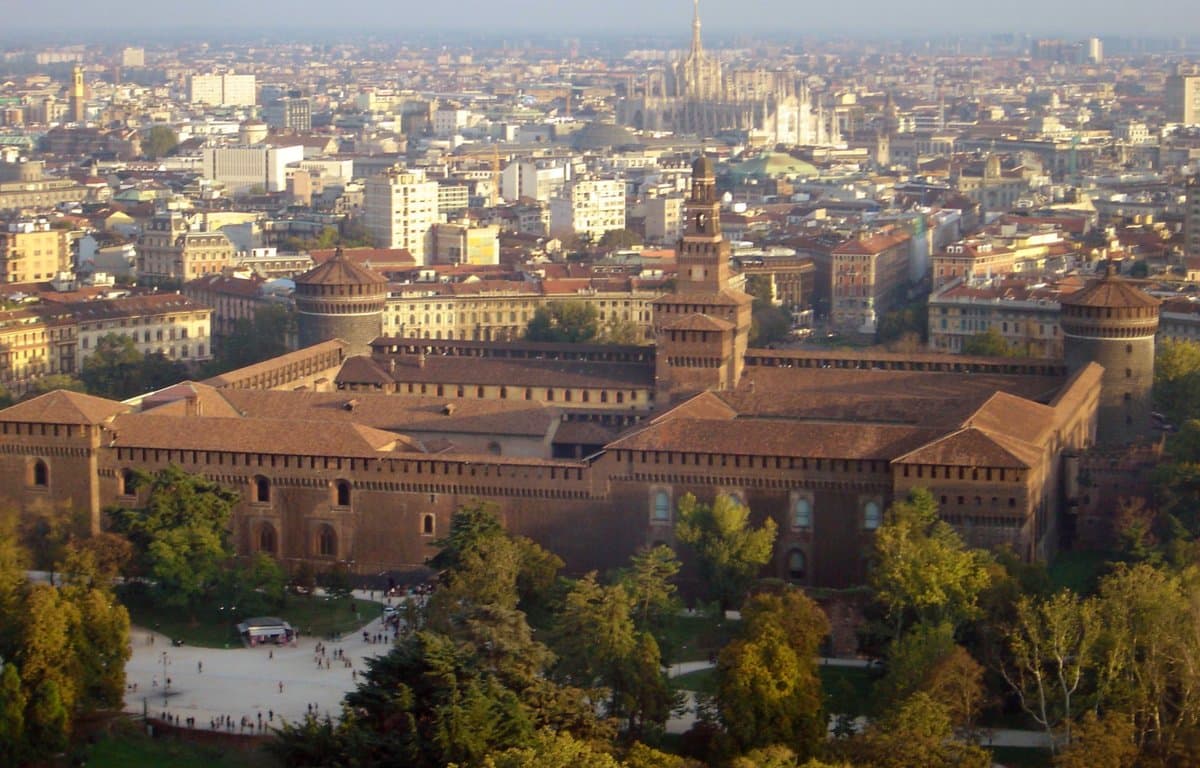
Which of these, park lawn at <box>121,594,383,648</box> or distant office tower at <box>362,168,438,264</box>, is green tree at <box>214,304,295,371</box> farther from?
distant office tower at <box>362,168,438,264</box>

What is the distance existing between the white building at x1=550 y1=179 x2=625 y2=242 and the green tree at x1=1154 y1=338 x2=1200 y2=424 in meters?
69.4

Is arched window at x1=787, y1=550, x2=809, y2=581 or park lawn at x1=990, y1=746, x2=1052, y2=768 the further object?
arched window at x1=787, y1=550, x2=809, y2=581

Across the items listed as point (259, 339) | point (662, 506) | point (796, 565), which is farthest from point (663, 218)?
point (796, 565)

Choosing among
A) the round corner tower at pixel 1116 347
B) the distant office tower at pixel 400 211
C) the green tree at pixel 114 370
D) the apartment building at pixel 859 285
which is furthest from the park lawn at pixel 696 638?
the distant office tower at pixel 400 211

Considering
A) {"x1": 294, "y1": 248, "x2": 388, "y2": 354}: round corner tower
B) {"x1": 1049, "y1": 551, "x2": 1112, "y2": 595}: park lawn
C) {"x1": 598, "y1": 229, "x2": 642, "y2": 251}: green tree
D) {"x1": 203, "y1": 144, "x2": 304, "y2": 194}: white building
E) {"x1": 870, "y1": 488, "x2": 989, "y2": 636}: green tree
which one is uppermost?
{"x1": 294, "y1": 248, "x2": 388, "y2": 354}: round corner tower

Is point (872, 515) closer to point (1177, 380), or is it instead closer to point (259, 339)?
point (1177, 380)

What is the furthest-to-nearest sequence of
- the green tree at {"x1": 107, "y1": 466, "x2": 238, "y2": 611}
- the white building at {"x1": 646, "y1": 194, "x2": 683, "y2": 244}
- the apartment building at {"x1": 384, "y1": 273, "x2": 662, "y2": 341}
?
the white building at {"x1": 646, "y1": 194, "x2": 683, "y2": 244} → the apartment building at {"x1": 384, "y1": 273, "x2": 662, "y2": 341} → the green tree at {"x1": 107, "y1": 466, "x2": 238, "y2": 611}

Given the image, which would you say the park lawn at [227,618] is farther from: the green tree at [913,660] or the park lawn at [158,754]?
the green tree at [913,660]

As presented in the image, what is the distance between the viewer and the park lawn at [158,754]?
54.4m

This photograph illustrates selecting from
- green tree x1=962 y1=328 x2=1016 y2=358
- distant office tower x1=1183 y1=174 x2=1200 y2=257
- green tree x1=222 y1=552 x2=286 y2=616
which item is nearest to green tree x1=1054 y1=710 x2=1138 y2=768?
green tree x1=222 y1=552 x2=286 y2=616

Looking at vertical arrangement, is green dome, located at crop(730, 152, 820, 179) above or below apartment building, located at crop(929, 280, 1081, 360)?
below

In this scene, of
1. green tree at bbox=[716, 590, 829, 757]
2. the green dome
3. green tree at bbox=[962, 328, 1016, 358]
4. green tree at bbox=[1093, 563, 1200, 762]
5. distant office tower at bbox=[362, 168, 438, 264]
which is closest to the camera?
green tree at bbox=[1093, 563, 1200, 762]

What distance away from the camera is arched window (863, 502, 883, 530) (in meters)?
65.2

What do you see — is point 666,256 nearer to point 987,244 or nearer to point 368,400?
point 987,244
